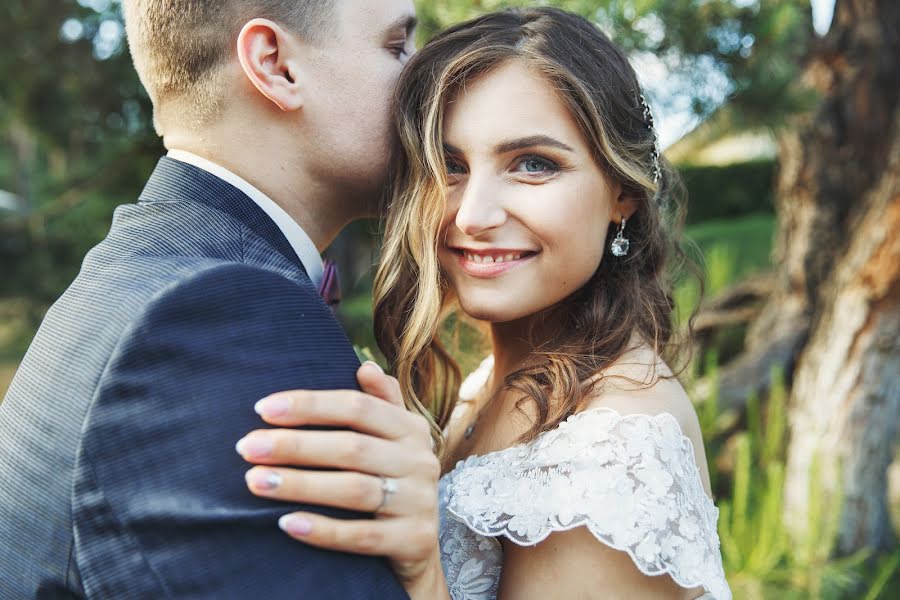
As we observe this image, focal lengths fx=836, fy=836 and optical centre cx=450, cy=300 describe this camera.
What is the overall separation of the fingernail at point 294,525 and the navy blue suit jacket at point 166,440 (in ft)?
0.07

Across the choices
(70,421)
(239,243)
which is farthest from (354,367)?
(70,421)

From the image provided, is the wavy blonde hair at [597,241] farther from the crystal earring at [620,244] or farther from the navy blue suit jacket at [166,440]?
the navy blue suit jacket at [166,440]

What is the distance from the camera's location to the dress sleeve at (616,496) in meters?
1.71

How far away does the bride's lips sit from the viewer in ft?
6.95

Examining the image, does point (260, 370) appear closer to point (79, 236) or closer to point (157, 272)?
point (157, 272)

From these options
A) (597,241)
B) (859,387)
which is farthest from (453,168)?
(859,387)

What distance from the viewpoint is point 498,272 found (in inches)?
83.7

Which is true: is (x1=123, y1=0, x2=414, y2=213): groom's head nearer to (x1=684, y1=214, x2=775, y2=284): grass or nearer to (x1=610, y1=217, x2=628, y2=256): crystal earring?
(x1=610, y1=217, x2=628, y2=256): crystal earring

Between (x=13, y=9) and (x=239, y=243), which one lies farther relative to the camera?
(x=13, y=9)

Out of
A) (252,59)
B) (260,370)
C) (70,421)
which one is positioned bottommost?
(70,421)

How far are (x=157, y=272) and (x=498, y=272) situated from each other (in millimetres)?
924

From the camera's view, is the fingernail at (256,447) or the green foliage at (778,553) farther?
the green foliage at (778,553)

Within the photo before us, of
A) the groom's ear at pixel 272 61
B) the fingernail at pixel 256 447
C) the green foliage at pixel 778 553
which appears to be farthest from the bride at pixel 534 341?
the green foliage at pixel 778 553

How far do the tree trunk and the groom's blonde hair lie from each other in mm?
3158
